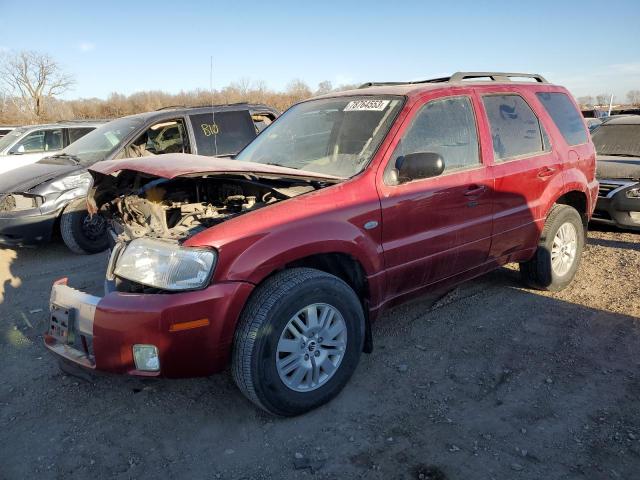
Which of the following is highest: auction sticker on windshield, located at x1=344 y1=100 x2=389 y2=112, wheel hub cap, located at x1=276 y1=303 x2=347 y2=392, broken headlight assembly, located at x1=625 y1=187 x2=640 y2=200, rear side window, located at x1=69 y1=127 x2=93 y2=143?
rear side window, located at x1=69 y1=127 x2=93 y2=143

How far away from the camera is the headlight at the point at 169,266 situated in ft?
8.16

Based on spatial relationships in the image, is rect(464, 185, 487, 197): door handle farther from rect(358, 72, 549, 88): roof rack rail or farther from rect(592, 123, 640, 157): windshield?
rect(592, 123, 640, 157): windshield

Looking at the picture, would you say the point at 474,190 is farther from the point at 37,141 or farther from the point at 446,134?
the point at 37,141

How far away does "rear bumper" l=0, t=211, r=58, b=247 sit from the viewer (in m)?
5.83

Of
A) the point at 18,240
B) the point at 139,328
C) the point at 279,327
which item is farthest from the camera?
the point at 18,240

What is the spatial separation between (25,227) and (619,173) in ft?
24.6

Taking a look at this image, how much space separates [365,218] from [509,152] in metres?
1.61

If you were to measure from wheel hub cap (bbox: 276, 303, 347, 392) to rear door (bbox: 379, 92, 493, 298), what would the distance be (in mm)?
548

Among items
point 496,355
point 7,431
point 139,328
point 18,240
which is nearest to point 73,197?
point 18,240

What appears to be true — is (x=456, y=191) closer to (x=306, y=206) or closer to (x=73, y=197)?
(x=306, y=206)

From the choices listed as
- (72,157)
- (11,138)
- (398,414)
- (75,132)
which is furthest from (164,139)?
(398,414)

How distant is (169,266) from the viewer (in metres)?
2.54

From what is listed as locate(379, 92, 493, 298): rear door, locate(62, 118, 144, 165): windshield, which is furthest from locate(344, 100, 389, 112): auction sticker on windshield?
locate(62, 118, 144, 165): windshield

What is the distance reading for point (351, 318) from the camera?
116 inches
